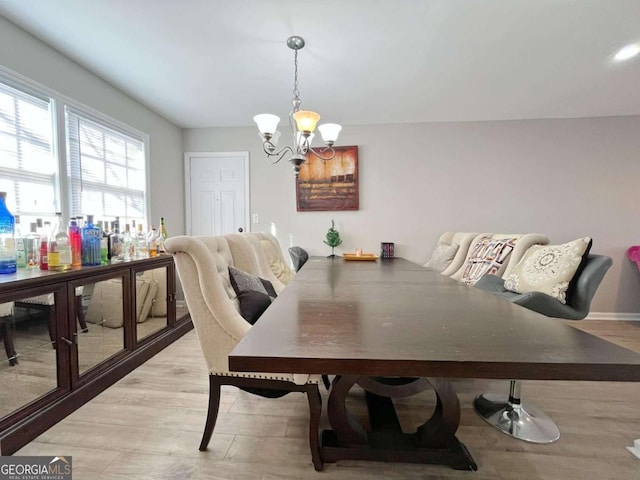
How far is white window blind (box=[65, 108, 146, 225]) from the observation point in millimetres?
2361

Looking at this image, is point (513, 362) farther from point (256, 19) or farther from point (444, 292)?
point (256, 19)

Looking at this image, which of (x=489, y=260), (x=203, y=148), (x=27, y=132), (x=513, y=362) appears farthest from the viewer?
(x=203, y=148)

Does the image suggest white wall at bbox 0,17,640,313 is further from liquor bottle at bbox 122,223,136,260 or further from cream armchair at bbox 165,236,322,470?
cream armchair at bbox 165,236,322,470

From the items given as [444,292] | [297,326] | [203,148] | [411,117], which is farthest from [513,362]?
[203,148]

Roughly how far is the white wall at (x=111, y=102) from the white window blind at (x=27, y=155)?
0.65 feet

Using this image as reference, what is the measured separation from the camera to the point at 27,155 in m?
1.99

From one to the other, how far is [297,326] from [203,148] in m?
3.69

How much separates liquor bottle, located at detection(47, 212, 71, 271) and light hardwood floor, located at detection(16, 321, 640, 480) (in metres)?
0.86

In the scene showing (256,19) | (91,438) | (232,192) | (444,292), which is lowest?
(91,438)

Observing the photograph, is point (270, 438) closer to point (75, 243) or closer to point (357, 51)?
point (75, 243)

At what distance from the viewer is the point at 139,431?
1.47 m

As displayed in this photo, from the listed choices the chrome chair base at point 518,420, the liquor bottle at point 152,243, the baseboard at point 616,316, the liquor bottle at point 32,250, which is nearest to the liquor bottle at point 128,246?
the liquor bottle at point 152,243

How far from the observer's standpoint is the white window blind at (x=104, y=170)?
2.36 meters

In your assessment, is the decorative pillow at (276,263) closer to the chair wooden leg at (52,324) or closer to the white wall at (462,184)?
the white wall at (462,184)
